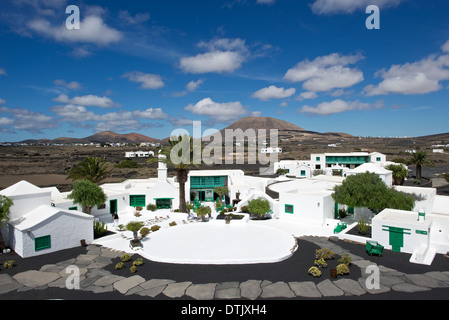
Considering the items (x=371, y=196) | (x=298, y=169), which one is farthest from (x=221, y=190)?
(x=298, y=169)

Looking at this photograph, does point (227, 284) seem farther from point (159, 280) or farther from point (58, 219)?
point (58, 219)

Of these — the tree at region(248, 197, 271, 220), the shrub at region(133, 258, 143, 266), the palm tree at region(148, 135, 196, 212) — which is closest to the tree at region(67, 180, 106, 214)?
the palm tree at region(148, 135, 196, 212)

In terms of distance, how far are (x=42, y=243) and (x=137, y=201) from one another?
47.0 feet

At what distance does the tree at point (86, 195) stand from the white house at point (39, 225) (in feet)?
8.97

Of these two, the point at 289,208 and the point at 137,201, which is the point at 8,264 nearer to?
the point at 137,201

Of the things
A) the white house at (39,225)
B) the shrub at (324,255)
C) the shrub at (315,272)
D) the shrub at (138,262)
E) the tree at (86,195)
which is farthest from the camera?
the tree at (86,195)

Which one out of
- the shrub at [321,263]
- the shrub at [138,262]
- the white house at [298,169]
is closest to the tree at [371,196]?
the shrub at [321,263]

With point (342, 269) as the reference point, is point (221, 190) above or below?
above

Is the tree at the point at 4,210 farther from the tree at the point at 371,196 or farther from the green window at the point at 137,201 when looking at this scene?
the tree at the point at 371,196

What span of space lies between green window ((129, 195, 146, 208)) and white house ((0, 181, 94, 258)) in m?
11.0

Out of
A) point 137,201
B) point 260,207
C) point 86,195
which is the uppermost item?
point 86,195

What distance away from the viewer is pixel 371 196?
24.2m

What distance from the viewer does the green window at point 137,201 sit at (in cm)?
3269

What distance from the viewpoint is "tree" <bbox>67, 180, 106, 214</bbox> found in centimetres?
2481
